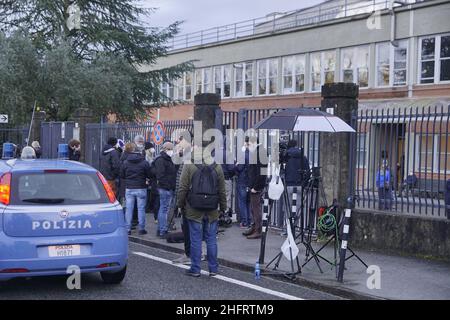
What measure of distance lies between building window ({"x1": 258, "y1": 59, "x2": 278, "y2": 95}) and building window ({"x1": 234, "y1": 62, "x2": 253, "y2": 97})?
819mm

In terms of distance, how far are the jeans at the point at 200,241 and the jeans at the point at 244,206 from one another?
14.0ft

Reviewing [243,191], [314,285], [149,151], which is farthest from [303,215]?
[149,151]

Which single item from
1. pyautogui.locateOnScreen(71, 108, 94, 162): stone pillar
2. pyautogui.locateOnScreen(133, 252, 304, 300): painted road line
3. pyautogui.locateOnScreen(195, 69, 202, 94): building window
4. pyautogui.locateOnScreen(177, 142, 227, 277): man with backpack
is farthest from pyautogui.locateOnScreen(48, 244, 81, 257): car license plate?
pyautogui.locateOnScreen(195, 69, 202, 94): building window

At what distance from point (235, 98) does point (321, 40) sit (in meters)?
7.41

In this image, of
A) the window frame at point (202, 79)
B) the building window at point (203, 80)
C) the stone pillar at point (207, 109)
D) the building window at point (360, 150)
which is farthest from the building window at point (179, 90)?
the building window at point (360, 150)

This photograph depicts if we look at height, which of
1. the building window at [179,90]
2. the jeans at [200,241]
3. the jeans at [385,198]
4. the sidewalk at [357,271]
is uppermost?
the building window at [179,90]

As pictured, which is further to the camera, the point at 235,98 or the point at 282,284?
the point at 235,98

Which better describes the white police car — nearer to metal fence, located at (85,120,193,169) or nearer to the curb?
the curb

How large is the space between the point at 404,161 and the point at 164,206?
451 centimetres

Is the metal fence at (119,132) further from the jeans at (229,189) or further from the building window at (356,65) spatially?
the building window at (356,65)

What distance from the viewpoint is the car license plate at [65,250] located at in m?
7.23

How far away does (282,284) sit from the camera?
28.1ft
